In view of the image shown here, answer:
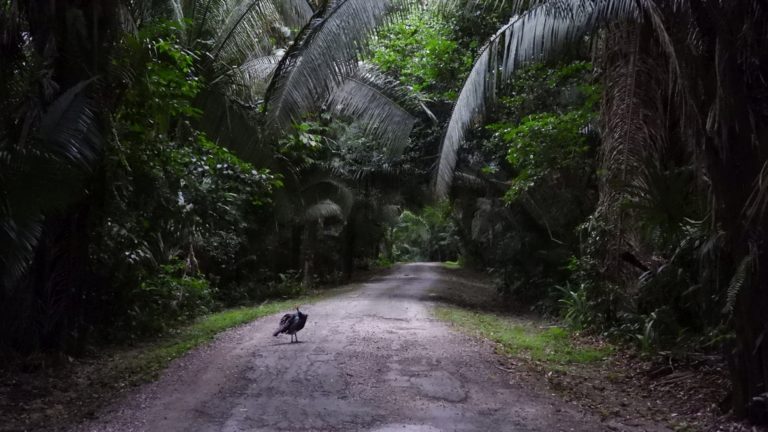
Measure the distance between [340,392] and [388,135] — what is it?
21.0 feet

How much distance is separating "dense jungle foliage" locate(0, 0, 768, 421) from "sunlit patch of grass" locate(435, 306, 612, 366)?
623 millimetres

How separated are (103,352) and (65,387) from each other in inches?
96.0

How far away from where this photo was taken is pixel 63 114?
7.57 metres

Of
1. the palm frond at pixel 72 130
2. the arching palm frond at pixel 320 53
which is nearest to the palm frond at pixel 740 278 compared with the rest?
the arching palm frond at pixel 320 53

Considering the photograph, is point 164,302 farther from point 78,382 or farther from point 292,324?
point 78,382

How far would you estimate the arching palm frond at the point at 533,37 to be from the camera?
290 inches

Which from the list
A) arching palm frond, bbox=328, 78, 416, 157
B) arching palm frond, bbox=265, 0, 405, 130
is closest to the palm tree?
arching palm frond, bbox=265, 0, 405, 130

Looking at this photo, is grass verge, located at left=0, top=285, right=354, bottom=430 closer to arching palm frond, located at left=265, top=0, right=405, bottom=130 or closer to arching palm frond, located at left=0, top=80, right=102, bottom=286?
arching palm frond, located at left=0, top=80, right=102, bottom=286

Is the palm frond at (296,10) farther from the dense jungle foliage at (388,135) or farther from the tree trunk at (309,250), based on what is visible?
the tree trunk at (309,250)

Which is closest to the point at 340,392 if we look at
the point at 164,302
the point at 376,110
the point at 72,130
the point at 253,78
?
the point at 72,130

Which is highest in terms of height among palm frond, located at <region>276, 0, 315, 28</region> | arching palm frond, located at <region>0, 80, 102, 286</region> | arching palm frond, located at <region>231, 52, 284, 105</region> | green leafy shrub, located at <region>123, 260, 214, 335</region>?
palm frond, located at <region>276, 0, 315, 28</region>

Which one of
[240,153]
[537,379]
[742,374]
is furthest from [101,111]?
[742,374]

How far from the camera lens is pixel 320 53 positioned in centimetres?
799

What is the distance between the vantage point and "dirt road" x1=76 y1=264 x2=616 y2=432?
6438 millimetres
